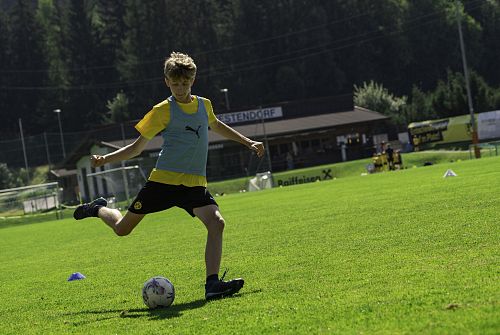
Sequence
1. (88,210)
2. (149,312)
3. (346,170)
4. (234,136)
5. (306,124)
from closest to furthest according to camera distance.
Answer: (149,312), (234,136), (88,210), (346,170), (306,124)

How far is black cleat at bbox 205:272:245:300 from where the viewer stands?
7.21 metres

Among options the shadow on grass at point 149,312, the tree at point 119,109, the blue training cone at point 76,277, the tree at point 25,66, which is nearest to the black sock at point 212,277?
the shadow on grass at point 149,312

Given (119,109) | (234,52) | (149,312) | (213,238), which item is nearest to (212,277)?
(213,238)

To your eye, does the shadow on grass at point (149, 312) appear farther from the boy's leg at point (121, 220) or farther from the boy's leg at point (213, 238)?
the boy's leg at point (121, 220)

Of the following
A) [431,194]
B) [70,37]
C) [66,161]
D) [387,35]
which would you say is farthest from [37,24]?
[431,194]

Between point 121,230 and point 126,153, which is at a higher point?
point 126,153

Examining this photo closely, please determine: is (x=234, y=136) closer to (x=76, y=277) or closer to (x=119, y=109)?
(x=76, y=277)

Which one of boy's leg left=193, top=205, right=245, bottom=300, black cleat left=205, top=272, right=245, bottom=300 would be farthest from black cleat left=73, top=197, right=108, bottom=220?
black cleat left=205, top=272, right=245, bottom=300

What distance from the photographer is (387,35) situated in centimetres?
10475

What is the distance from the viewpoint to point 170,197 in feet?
25.1

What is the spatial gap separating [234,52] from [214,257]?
314 ft

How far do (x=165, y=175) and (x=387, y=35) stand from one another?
100068 millimetres

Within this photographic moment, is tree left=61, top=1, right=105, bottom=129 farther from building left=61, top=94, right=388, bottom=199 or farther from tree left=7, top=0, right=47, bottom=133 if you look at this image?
building left=61, top=94, right=388, bottom=199

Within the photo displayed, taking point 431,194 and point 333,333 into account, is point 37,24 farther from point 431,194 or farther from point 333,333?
point 333,333
